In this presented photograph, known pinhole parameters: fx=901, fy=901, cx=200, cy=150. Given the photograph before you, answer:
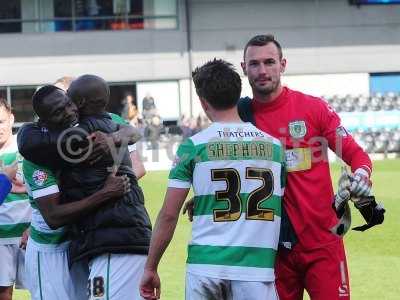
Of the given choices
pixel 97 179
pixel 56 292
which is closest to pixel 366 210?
pixel 97 179

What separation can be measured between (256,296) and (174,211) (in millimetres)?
594

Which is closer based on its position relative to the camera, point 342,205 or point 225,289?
point 225,289

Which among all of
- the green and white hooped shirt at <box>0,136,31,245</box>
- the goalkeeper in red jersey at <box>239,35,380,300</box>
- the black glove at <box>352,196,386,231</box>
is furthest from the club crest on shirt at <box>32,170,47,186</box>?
the green and white hooped shirt at <box>0,136,31,245</box>

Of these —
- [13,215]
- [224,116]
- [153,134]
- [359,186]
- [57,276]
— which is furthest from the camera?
Result: [153,134]

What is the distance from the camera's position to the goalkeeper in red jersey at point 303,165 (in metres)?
5.21

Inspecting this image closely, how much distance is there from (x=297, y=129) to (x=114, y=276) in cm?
136

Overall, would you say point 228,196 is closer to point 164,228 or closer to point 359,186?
point 164,228

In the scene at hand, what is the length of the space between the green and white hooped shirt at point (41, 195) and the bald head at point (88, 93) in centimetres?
42

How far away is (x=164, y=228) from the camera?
4543 mm

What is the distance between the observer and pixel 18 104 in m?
36.5

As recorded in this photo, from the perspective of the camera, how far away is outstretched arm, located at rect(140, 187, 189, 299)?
178 inches

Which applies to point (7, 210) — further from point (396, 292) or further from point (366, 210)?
point (396, 292)

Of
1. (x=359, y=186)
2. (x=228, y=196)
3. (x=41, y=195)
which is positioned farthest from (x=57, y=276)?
(x=359, y=186)

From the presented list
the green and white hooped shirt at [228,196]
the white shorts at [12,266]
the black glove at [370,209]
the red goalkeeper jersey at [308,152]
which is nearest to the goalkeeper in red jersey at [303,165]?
the red goalkeeper jersey at [308,152]
